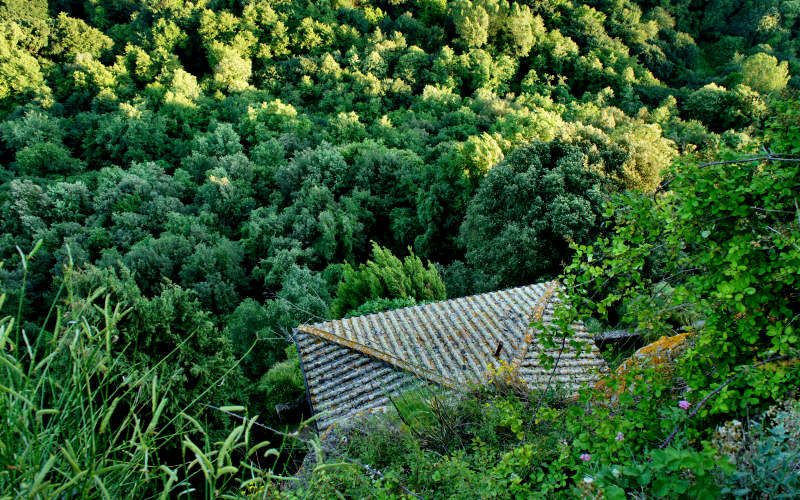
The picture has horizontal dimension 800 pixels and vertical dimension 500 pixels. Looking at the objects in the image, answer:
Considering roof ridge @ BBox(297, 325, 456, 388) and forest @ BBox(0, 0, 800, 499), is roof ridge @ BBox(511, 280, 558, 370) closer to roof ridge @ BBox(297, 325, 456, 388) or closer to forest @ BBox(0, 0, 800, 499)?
roof ridge @ BBox(297, 325, 456, 388)

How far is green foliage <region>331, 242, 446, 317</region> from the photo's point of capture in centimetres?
1284

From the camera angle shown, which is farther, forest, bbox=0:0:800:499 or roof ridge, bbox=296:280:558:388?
roof ridge, bbox=296:280:558:388

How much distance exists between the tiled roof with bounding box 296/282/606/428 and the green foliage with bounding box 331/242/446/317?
3.56 m

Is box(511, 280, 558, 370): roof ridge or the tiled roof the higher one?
box(511, 280, 558, 370): roof ridge

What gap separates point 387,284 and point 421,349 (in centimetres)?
540

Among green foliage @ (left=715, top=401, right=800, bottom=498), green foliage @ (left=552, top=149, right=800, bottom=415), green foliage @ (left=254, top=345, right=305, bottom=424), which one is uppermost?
green foliage @ (left=552, top=149, right=800, bottom=415)

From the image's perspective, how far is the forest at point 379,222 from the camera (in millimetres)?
1909

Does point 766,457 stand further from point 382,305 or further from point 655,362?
point 382,305

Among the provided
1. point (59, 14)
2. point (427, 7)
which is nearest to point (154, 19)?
point (59, 14)

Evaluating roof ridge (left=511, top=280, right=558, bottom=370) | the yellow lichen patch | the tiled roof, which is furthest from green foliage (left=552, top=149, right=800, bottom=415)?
the tiled roof

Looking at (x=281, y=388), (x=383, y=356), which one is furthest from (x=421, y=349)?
(x=281, y=388)

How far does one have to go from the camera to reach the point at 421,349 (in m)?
7.59

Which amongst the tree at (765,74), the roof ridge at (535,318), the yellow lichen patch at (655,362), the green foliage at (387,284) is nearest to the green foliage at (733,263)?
the yellow lichen patch at (655,362)

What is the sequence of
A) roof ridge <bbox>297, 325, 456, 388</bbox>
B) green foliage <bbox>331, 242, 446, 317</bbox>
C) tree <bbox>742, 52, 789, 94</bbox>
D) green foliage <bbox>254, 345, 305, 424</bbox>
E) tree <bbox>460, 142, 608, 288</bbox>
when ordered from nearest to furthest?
1. roof ridge <bbox>297, 325, 456, 388</bbox>
2. green foliage <bbox>254, 345, 305, 424</bbox>
3. green foliage <bbox>331, 242, 446, 317</bbox>
4. tree <bbox>460, 142, 608, 288</bbox>
5. tree <bbox>742, 52, 789, 94</bbox>
